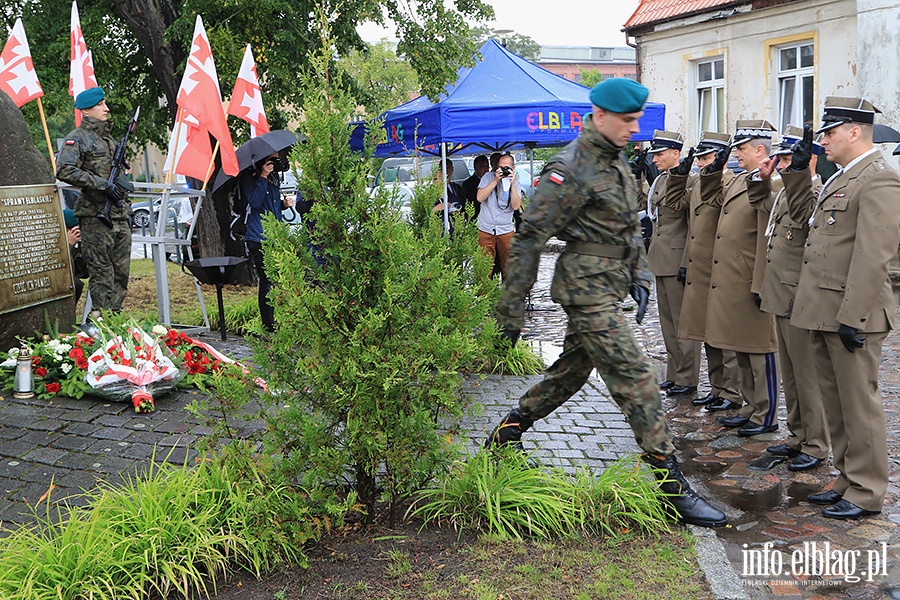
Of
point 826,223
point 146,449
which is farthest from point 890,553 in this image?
point 146,449

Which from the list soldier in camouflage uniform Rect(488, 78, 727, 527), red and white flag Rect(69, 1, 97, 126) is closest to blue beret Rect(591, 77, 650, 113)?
soldier in camouflage uniform Rect(488, 78, 727, 527)

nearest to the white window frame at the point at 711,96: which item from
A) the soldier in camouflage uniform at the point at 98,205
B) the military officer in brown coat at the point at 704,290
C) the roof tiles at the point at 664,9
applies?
the roof tiles at the point at 664,9

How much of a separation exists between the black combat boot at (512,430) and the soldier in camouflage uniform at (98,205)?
183 inches

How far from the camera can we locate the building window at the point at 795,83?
17328 millimetres

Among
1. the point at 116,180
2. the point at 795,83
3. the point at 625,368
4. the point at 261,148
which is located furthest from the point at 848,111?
the point at 795,83

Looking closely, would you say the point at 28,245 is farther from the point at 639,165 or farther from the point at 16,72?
the point at 639,165

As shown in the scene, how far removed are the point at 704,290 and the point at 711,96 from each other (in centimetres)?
1418

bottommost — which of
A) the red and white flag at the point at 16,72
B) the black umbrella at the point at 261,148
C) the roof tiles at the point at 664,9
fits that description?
the black umbrella at the point at 261,148

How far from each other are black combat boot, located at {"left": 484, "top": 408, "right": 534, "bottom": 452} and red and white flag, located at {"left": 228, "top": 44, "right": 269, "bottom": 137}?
6450 millimetres

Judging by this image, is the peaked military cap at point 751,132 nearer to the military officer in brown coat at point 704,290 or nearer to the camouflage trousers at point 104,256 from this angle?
the military officer in brown coat at point 704,290

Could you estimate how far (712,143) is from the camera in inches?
260

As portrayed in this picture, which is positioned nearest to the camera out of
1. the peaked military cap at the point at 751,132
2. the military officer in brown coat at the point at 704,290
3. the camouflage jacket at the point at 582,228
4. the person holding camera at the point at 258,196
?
the camouflage jacket at the point at 582,228

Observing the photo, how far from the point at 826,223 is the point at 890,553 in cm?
176

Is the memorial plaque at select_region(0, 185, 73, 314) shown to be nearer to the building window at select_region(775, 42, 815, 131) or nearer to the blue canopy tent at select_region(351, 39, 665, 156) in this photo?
the blue canopy tent at select_region(351, 39, 665, 156)
